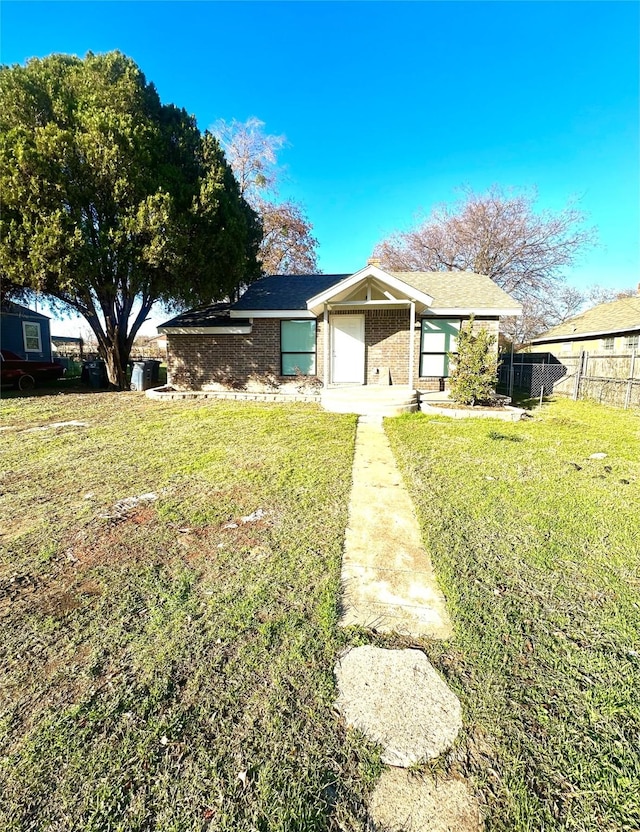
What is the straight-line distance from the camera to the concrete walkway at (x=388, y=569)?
7.43 feet

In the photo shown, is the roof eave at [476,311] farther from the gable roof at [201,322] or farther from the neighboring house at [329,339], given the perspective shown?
the gable roof at [201,322]

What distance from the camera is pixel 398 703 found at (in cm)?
171

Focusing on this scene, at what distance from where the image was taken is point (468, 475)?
4.75 meters

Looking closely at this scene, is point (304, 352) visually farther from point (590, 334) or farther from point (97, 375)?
point (590, 334)

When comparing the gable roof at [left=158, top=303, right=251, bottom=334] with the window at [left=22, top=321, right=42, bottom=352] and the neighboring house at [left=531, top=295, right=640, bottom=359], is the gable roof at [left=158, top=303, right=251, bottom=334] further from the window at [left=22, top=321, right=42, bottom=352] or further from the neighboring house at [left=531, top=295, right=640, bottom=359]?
the neighboring house at [left=531, top=295, right=640, bottom=359]

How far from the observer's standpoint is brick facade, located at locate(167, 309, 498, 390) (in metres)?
11.8

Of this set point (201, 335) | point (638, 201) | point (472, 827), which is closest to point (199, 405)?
point (201, 335)

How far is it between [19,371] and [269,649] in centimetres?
1638

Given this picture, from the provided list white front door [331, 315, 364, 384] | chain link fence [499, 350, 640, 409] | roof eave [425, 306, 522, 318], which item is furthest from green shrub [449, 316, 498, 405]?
white front door [331, 315, 364, 384]

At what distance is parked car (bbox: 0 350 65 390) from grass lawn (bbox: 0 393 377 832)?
12.0 metres

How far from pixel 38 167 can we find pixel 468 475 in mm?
13221

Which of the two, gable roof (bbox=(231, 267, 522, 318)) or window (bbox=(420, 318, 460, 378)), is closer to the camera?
gable roof (bbox=(231, 267, 522, 318))

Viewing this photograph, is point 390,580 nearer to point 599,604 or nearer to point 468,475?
point 599,604

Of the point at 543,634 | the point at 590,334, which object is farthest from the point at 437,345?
the point at 543,634
